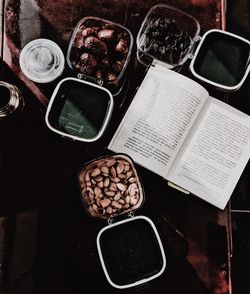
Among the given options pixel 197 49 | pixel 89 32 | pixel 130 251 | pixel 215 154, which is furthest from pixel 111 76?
pixel 130 251

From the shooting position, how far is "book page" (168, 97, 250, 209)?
120 centimetres

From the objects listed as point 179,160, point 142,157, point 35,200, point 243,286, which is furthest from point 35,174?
point 243,286

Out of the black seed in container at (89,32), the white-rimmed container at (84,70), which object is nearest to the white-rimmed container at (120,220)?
the white-rimmed container at (84,70)

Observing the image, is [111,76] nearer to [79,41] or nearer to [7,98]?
[79,41]

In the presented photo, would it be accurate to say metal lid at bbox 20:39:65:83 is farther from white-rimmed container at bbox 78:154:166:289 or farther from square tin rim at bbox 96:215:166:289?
square tin rim at bbox 96:215:166:289

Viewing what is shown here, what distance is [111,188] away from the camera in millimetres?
1143

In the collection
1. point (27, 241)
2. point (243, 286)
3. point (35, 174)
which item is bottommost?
point (243, 286)

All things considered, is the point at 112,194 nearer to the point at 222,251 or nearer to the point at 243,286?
the point at 222,251

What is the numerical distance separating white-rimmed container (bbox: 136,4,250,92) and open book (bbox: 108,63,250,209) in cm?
4

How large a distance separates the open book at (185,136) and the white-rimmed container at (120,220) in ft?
0.23

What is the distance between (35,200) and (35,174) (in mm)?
73

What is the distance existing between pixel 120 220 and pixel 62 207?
0.56 ft

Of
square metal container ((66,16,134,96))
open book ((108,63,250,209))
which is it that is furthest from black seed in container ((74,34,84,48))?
open book ((108,63,250,209))

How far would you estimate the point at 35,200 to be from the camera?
1181 mm
